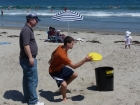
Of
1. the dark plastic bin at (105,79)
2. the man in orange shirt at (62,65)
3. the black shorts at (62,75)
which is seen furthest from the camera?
the dark plastic bin at (105,79)

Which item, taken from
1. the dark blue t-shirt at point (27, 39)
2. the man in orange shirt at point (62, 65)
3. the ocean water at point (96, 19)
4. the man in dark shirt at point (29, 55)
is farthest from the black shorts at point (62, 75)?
the ocean water at point (96, 19)

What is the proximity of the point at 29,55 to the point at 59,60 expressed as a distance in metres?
0.73

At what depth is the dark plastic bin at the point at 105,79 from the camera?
6.80 m

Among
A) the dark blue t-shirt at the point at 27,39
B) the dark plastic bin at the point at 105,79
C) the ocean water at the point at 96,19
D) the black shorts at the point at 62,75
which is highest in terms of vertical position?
the dark blue t-shirt at the point at 27,39

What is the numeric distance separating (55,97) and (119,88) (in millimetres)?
1516

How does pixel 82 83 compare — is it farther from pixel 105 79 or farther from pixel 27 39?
pixel 27 39

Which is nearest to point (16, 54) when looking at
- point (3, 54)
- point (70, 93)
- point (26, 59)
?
point (3, 54)

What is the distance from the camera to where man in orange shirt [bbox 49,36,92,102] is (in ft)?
19.6

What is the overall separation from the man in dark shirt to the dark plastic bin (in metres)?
1.56

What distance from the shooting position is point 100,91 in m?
6.91

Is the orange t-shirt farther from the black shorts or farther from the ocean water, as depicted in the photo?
the ocean water

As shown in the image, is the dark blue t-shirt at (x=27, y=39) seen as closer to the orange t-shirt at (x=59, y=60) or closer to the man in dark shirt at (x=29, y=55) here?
the man in dark shirt at (x=29, y=55)

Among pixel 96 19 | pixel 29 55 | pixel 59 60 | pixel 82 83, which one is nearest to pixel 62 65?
pixel 59 60

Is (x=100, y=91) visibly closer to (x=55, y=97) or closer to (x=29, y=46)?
(x=55, y=97)
